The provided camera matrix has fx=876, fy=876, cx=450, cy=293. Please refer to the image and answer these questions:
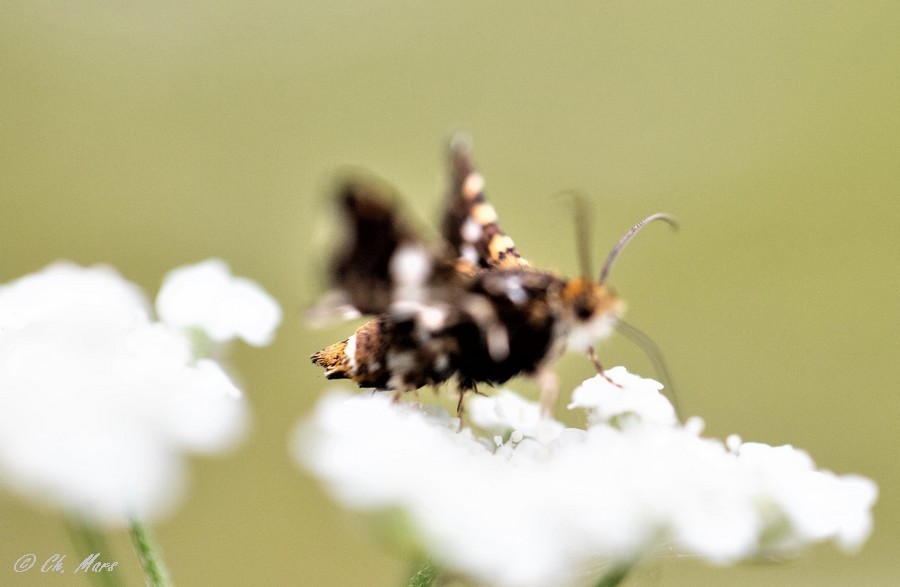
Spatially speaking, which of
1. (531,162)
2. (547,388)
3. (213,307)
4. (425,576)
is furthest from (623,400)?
(531,162)

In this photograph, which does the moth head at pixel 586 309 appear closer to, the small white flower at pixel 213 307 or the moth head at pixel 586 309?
the moth head at pixel 586 309

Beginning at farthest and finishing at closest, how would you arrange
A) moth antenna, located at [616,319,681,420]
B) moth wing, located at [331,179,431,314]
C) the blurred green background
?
the blurred green background → moth antenna, located at [616,319,681,420] → moth wing, located at [331,179,431,314]

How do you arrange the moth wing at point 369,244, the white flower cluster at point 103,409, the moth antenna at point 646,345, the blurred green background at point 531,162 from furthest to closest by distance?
1. the blurred green background at point 531,162
2. the moth antenna at point 646,345
3. the moth wing at point 369,244
4. the white flower cluster at point 103,409

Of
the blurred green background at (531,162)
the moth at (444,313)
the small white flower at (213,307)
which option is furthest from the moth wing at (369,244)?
the blurred green background at (531,162)

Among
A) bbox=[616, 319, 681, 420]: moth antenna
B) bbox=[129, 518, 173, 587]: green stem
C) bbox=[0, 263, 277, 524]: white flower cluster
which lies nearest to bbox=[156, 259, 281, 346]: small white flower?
bbox=[0, 263, 277, 524]: white flower cluster

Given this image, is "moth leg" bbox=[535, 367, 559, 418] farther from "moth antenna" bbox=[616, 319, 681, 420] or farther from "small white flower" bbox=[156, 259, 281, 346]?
"small white flower" bbox=[156, 259, 281, 346]

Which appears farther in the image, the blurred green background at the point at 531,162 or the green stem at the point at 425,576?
the blurred green background at the point at 531,162

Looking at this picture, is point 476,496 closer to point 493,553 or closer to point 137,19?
point 493,553
